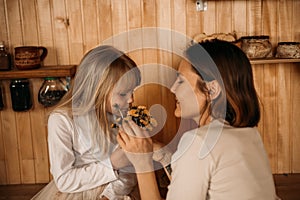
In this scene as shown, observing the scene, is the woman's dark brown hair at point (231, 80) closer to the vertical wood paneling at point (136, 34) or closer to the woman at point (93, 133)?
the woman at point (93, 133)

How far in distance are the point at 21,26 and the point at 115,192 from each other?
106 cm

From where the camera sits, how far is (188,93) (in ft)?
4.04

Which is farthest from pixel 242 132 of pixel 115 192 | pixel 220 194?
pixel 115 192

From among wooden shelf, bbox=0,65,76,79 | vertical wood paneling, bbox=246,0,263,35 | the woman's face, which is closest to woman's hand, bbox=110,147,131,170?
the woman's face

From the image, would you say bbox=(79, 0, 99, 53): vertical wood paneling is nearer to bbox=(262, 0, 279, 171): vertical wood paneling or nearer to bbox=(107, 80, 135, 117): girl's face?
bbox=(107, 80, 135, 117): girl's face

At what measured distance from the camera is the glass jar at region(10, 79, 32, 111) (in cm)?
200

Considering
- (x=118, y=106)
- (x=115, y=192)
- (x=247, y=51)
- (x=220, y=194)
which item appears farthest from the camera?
(x=247, y=51)

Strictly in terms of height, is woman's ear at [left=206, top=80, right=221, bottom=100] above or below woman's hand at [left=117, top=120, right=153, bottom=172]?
above

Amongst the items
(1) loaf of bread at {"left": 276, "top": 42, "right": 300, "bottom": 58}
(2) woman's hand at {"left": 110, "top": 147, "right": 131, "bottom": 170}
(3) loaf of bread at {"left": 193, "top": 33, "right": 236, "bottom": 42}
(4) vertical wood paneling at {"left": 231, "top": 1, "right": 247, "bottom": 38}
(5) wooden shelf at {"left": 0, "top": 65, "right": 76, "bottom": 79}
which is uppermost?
(4) vertical wood paneling at {"left": 231, "top": 1, "right": 247, "bottom": 38}

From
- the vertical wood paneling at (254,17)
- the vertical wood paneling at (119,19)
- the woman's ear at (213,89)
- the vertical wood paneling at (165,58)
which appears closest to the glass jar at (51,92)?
the vertical wood paneling at (119,19)

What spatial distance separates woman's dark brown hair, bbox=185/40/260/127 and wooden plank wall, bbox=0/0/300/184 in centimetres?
92

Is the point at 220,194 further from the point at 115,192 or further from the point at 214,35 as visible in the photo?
the point at 214,35

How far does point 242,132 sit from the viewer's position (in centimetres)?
103

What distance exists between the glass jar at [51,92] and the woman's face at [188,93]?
2.78ft
